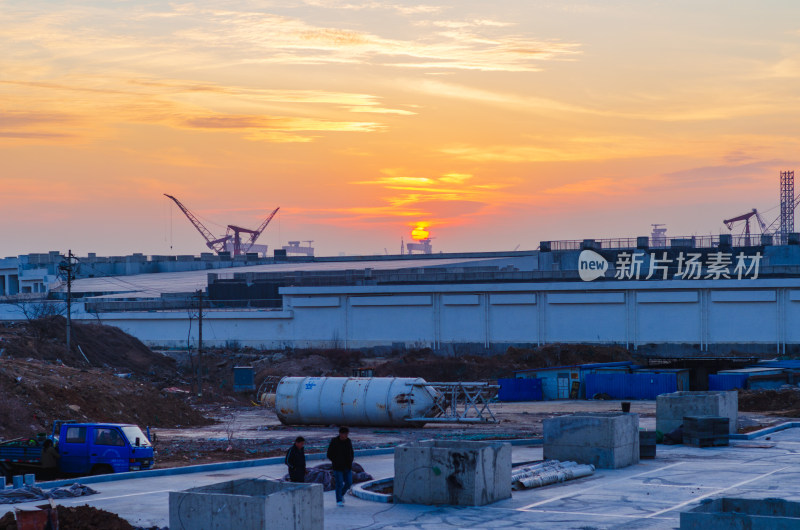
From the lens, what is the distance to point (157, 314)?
8206cm

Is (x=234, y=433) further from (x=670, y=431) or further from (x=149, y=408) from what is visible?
(x=670, y=431)

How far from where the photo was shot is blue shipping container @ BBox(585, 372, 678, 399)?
5831 cm

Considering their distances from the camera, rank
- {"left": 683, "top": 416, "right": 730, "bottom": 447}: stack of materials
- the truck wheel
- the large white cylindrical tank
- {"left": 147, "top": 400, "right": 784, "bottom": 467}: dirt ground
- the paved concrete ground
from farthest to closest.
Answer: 1. the large white cylindrical tank
2. {"left": 683, "top": 416, "right": 730, "bottom": 447}: stack of materials
3. {"left": 147, "top": 400, "right": 784, "bottom": 467}: dirt ground
4. the truck wheel
5. the paved concrete ground

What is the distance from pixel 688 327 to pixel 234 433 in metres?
40.4

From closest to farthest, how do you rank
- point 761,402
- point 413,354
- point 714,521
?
point 714,521
point 761,402
point 413,354

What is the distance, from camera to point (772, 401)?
51281 mm

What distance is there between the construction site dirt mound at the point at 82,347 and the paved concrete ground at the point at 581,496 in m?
32.5

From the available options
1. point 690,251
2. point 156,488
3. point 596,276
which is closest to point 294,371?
point 596,276

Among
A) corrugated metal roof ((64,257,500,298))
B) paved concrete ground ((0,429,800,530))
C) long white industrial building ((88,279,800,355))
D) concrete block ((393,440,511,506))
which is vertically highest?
corrugated metal roof ((64,257,500,298))

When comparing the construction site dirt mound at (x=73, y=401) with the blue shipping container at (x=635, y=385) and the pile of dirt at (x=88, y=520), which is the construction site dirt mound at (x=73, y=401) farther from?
the blue shipping container at (x=635, y=385)

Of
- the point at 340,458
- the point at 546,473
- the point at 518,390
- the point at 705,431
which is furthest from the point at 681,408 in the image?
the point at 518,390

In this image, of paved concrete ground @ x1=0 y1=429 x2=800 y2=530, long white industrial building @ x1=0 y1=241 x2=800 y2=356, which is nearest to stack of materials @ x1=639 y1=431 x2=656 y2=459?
paved concrete ground @ x1=0 y1=429 x2=800 y2=530

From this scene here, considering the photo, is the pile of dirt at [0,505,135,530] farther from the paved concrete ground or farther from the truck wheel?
the truck wheel

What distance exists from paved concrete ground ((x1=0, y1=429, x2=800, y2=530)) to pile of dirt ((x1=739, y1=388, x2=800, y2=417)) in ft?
67.1
